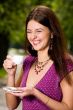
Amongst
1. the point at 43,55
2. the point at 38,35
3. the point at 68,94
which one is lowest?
the point at 68,94

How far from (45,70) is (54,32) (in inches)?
11.9

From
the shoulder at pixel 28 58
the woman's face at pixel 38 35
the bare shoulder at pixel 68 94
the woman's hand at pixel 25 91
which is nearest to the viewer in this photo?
the woman's hand at pixel 25 91

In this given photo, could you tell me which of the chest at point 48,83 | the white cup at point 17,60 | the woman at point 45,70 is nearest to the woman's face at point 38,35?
the woman at point 45,70

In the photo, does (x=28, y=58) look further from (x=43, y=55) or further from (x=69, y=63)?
(x=69, y=63)

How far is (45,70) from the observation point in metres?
3.96

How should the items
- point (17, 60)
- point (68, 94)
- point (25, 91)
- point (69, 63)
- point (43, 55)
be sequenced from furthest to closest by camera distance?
point (17, 60)
point (43, 55)
point (69, 63)
point (68, 94)
point (25, 91)

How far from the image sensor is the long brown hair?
386 centimetres

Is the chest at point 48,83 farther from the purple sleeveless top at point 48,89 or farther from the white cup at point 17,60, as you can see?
the white cup at point 17,60

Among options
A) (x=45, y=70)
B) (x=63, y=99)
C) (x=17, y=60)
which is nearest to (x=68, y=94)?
(x=63, y=99)

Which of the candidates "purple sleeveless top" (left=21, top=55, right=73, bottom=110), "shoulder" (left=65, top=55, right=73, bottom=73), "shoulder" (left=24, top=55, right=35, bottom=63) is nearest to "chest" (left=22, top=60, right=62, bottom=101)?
"purple sleeveless top" (left=21, top=55, right=73, bottom=110)

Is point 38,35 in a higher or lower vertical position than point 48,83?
higher

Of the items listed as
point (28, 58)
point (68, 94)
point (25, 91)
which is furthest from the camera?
point (28, 58)

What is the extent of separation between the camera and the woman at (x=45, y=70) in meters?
3.76

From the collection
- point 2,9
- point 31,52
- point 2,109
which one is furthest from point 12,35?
point 31,52
